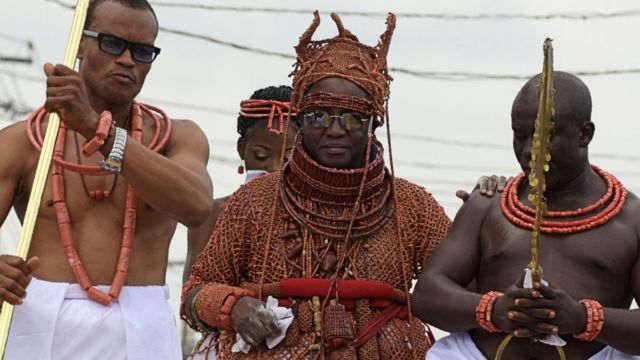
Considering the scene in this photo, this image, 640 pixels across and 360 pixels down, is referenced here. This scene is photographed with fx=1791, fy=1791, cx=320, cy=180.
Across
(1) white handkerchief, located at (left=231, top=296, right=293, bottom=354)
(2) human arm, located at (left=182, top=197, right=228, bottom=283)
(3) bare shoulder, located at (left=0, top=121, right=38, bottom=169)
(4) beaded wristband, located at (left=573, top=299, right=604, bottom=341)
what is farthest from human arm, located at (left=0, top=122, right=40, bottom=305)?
(2) human arm, located at (left=182, top=197, right=228, bottom=283)

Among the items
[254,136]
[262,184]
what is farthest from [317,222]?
[254,136]

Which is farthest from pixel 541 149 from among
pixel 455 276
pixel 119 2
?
pixel 119 2

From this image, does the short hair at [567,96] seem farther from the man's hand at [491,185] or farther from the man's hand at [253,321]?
the man's hand at [253,321]

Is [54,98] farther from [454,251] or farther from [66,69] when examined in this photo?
[454,251]

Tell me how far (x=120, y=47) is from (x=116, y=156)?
66cm

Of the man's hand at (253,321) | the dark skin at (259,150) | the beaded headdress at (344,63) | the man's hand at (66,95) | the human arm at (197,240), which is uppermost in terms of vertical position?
the beaded headdress at (344,63)

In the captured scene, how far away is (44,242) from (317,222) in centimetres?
121

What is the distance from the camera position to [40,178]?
6.61 metres

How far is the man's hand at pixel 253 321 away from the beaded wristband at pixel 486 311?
1.11 m

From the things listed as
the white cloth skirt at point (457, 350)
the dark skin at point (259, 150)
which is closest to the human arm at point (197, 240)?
the dark skin at point (259, 150)

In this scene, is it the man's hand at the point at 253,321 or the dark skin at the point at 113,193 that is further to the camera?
the man's hand at the point at 253,321

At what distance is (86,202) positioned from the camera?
7641 millimetres

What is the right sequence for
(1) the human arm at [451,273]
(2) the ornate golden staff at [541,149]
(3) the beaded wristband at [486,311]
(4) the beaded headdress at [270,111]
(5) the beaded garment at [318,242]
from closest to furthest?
(2) the ornate golden staff at [541,149], (3) the beaded wristband at [486,311], (1) the human arm at [451,273], (5) the beaded garment at [318,242], (4) the beaded headdress at [270,111]

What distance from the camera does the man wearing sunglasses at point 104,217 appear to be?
7484mm
